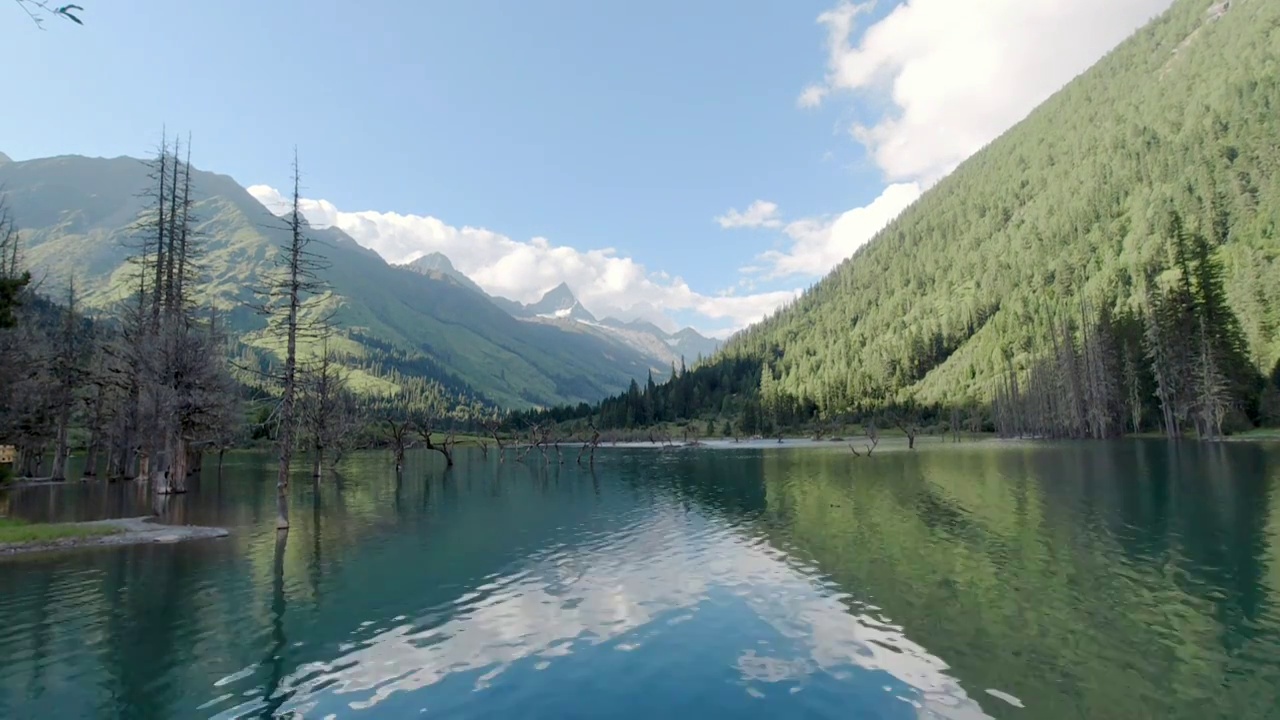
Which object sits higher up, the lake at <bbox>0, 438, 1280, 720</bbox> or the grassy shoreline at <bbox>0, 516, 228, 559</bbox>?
the grassy shoreline at <bbox>0, 516, 228, 559</bbox>

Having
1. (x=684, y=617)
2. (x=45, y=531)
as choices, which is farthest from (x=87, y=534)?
(x=684, y=617)

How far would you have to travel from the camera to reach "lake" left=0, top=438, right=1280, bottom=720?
14172mm

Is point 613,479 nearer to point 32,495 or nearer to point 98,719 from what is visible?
point 32,495

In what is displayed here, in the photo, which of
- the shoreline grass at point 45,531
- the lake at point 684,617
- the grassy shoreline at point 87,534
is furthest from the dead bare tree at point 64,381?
the shoreline grass at point 45,531

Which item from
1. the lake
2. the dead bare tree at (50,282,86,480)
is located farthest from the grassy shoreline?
the dead bare tree at (50,282,86,480)

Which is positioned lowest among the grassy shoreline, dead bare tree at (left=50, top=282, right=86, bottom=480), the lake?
the lake

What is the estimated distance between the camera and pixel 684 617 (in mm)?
20719

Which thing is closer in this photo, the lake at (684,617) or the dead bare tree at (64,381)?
the lake at (684,617)

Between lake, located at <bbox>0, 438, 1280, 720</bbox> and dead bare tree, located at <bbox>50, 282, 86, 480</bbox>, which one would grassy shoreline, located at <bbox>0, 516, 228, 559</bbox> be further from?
dead bare tree, located at <bbox>50, 282, 86, 480</bbox>

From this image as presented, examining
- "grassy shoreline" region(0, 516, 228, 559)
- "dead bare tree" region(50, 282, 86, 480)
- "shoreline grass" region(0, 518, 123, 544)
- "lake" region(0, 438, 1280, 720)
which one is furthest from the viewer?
"dead bare tree" region(50, 282, 86, 480)

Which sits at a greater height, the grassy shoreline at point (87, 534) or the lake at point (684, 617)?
the grassy shoreline at point (87, 534)

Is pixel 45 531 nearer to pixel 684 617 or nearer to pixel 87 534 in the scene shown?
pixel 87 534

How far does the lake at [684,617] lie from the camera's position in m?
14.2

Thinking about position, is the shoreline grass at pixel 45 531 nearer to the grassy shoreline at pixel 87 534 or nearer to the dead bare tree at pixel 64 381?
the grassy shoreline at pixel 87 534
